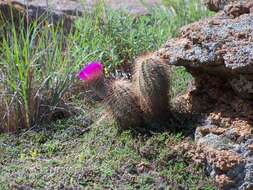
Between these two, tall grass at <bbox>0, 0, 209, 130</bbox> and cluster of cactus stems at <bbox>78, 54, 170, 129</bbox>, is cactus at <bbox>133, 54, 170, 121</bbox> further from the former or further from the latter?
tall grass at <bbox>0, 0, 209, 130</bbox>

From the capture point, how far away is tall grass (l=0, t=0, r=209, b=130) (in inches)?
181

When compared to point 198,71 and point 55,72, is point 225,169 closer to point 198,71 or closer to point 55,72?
point 198,71

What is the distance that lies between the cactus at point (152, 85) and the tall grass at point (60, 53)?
809mm

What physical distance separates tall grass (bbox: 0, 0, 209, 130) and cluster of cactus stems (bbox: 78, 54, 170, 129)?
0.54 meters

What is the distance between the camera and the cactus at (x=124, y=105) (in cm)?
414

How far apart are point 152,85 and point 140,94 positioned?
10 cm

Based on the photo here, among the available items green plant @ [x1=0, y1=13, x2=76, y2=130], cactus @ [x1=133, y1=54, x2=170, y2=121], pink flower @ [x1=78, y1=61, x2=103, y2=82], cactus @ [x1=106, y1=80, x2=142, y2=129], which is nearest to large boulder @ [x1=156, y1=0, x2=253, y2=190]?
cactus @ [x1=133, y1=54, x2=170, y2=121]

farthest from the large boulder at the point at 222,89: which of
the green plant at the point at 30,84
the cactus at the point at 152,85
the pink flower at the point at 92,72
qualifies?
the green plant at the point at 30,84

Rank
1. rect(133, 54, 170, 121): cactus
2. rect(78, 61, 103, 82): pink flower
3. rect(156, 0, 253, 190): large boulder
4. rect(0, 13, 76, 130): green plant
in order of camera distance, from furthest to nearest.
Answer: rect(0, 13, 76, 130): green plant → rect(78, 61, 103, 82): pink flower → rect(133, 54, 170, 121): cactus → rect(156, 0, 253, 190): large boulder

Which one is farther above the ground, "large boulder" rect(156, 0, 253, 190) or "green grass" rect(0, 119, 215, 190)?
"large boulder" rect(156, 0, 253, 190)

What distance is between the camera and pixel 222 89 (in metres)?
4.20

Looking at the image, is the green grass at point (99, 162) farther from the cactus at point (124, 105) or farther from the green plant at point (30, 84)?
the green plant at point (30, 84)

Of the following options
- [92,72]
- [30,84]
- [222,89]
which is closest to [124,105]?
[92,72]

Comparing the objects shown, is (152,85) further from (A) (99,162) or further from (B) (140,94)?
(A) (99,162)
